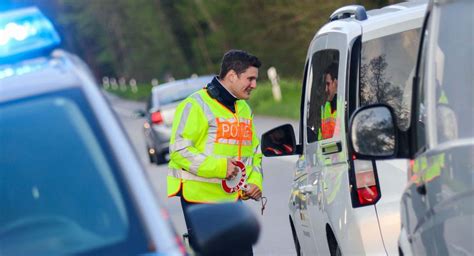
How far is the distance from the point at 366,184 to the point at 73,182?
3.11m

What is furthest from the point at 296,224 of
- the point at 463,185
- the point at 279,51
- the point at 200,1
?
the point at 200,1

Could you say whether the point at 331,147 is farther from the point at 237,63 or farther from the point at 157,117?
the point at 157,117

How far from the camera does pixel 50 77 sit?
17.9 ft

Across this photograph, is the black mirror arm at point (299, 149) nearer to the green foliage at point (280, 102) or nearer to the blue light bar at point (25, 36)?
the blue light bar at point (25, 36)

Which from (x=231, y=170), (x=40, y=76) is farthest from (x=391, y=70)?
(x=40, y=76)

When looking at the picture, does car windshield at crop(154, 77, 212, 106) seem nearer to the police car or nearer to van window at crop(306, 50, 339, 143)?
van window at crop(306, 50, 339, 143)

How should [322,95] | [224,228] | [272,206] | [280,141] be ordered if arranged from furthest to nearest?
[272,206]
[280,141]
[322,95]
[224,228]

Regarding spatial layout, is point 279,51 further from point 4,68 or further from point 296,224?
point 4,68

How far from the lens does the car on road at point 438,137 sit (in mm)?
5770

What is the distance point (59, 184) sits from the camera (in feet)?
17.2

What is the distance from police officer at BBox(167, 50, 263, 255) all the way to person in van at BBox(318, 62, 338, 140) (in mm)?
545

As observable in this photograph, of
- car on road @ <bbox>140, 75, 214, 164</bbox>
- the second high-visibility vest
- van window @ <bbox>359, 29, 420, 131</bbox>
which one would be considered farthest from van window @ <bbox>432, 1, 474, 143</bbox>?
car on road @ <bbox>140, 75, 214, 164</bbox>

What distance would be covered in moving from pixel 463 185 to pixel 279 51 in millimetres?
61677

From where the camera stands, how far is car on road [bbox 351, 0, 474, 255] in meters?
5.77
